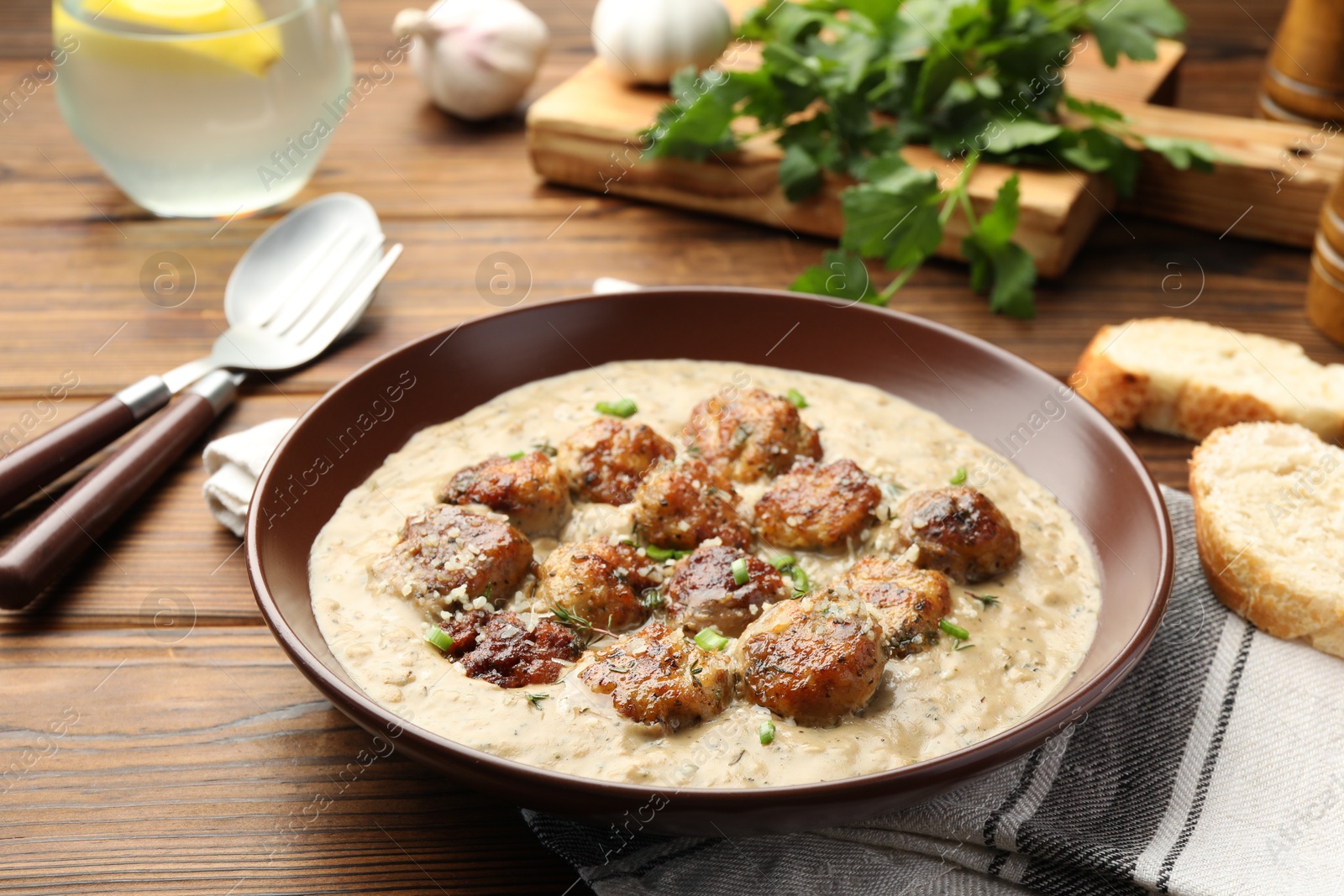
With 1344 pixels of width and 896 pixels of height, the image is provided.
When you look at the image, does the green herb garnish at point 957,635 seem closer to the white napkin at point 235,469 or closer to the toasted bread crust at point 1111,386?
the toasted bread crust at point 1111,386

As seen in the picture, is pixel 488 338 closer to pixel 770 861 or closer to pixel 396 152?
pixel 770 861

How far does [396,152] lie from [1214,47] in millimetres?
4511

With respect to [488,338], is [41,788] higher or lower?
lower

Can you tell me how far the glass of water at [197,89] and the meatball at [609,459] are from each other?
2217 millimetres

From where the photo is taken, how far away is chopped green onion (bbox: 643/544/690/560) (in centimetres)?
285

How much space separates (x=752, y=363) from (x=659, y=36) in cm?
223

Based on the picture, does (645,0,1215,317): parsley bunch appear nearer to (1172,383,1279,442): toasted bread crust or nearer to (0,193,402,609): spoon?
(1172,383,1279,442): toasted bread crust

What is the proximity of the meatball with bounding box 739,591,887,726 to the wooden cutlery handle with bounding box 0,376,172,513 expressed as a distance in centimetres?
206

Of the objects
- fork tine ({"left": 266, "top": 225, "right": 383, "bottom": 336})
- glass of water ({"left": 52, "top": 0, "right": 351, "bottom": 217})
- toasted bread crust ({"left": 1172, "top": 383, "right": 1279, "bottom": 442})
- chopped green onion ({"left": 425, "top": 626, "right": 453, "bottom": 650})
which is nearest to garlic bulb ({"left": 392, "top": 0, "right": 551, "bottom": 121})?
glass of water ({"left": 52, "top": 0, "right": 351, "bottom": 217})

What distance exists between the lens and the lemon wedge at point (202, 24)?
420 cm

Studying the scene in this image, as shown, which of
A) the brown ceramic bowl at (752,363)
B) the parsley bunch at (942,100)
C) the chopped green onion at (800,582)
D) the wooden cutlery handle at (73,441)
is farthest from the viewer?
the parsley bunch at (942,100)

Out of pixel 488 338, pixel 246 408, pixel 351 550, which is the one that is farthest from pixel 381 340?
pixel 351 550

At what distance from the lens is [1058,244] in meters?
4.44

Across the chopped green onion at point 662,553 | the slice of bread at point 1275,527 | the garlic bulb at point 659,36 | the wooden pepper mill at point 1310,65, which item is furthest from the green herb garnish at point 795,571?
the wooden pepper mill at point 1310,65
